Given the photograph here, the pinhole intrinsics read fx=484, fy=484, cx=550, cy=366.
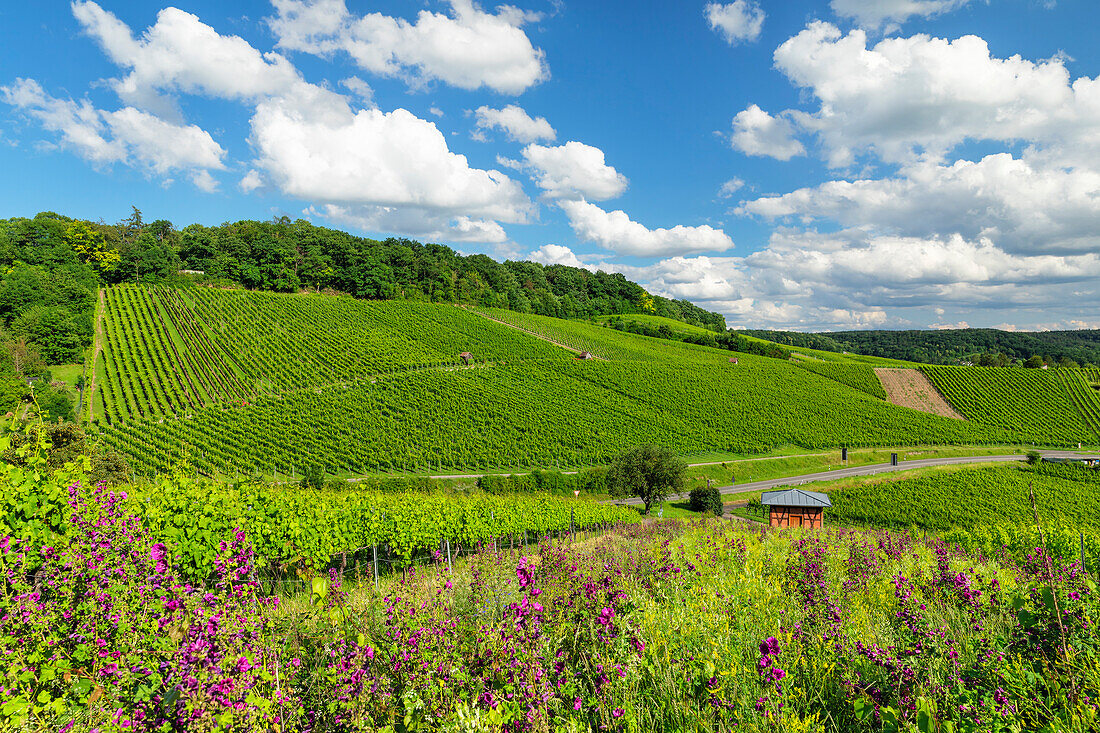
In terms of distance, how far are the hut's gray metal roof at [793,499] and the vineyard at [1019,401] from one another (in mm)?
47416

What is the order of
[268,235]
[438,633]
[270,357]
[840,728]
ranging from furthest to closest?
[268,235], [270,357], [438,633], [840,728]

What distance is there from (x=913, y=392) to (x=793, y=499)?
5686 cm

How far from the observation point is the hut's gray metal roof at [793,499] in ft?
98.5

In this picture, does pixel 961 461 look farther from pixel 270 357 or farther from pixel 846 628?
pixel 270 357

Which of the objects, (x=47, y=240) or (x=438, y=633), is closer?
(x=438, y=633)

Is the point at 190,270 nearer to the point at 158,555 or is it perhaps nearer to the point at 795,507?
the point at 795,507

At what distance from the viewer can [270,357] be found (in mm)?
58656

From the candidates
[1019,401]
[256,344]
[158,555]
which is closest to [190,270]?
[256,344]

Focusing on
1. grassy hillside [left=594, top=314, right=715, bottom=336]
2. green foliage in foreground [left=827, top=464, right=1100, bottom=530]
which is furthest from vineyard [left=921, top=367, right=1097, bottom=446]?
grassy hillside [left=594, top=314, right=715, bottom=336]

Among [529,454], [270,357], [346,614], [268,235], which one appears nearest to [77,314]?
[270,357]

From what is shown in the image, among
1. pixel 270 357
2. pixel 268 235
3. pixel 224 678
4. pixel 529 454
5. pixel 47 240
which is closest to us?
pixel 224 678

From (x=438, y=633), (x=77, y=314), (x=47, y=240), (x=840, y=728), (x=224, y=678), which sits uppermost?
(x=47, y=240)

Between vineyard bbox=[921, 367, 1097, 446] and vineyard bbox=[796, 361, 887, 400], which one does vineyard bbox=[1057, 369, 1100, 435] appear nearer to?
vineyard bbox=[921, 367, 1097, 446]

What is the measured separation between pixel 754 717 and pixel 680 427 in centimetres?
5140
